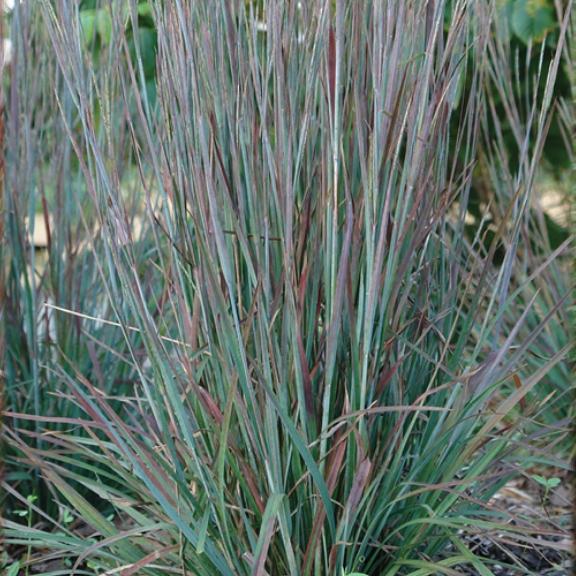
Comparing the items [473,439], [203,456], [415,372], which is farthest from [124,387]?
[473,439]

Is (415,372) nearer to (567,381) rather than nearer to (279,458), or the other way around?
(279,458)

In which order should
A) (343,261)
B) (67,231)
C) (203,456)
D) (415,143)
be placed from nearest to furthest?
(343,261) → (415,143) → (203,456) → (67,231)

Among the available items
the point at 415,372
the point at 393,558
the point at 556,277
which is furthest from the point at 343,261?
the point at 556,277

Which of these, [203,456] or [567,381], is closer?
[203,456]

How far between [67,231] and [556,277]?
1.66m

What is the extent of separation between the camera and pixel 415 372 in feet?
5.67

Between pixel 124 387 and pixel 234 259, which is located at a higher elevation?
pixel 234 259

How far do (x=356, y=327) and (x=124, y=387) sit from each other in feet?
3.85

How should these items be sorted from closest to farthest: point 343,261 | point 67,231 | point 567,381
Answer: point 343,261
point 67,231
point 567,381

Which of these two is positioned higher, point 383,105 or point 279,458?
point 383,105

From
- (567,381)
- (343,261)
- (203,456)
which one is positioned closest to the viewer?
(343,261)

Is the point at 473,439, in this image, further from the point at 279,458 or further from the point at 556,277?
the point at 556,277

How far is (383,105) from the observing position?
147 centimetres

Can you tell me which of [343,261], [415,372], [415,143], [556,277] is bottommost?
[556,277]
